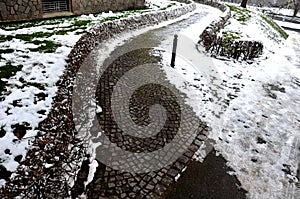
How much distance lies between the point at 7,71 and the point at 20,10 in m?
5.42

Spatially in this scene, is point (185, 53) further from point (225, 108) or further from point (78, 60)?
point (78, 60)

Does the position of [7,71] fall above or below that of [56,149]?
above

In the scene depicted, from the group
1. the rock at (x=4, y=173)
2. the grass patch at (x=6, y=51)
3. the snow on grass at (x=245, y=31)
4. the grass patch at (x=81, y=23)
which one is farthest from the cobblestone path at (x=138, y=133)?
the snow on grass at (x=245, y=31)

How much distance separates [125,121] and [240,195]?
9.32 feet

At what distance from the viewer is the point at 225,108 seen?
21.6 feet

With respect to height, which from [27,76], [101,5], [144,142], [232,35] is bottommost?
[144,142]

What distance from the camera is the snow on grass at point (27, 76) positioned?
4.00 metres

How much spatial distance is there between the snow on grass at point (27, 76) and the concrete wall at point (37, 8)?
466mm

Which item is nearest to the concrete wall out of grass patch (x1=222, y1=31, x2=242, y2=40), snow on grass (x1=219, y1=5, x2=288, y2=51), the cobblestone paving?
the cobblestone paving

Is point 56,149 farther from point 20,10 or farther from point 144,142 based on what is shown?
point 20,10

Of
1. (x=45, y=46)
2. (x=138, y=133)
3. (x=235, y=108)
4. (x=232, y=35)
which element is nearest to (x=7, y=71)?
(x=45, y=46)

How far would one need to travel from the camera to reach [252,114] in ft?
21.2

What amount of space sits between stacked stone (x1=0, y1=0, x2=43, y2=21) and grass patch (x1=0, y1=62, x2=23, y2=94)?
454 cm

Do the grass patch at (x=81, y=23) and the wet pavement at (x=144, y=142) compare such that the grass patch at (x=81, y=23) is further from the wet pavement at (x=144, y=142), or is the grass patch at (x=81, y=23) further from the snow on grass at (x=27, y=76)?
the wet pavement at (x=144, y=142)
